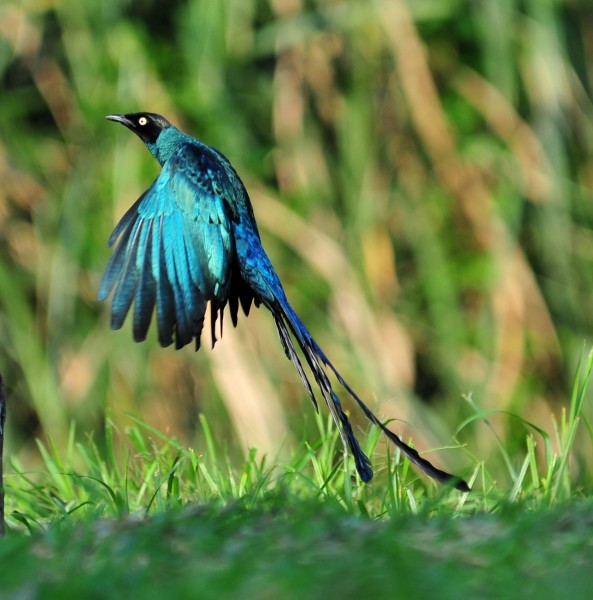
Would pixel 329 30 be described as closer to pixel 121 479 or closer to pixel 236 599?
pixel 121 479

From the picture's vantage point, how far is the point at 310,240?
22.7 ft

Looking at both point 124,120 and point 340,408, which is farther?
point 124,120

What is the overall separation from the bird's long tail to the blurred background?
2.96 m

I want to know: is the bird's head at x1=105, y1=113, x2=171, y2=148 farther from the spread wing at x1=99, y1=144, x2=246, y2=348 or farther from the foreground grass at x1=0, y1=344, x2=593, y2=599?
the foreground grass at x1=0, y1=344, x2=593, y2=599

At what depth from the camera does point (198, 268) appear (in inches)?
134

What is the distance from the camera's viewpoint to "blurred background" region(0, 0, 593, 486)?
22.2 feet

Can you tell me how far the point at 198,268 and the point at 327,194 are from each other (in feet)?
12.3

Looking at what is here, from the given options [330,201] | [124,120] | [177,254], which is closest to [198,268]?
[177,254]

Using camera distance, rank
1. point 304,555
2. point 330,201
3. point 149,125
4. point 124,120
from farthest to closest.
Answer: point 330,201 < point 124,120 < point 149,125 < point 304,555

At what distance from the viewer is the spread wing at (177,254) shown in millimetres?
3270

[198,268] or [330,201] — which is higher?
[198,268]

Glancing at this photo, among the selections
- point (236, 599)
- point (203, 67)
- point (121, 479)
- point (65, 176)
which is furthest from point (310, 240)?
point (236, 599)

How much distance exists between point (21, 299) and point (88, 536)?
4.68 metres

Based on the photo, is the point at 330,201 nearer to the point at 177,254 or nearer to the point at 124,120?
the point at 124,120
